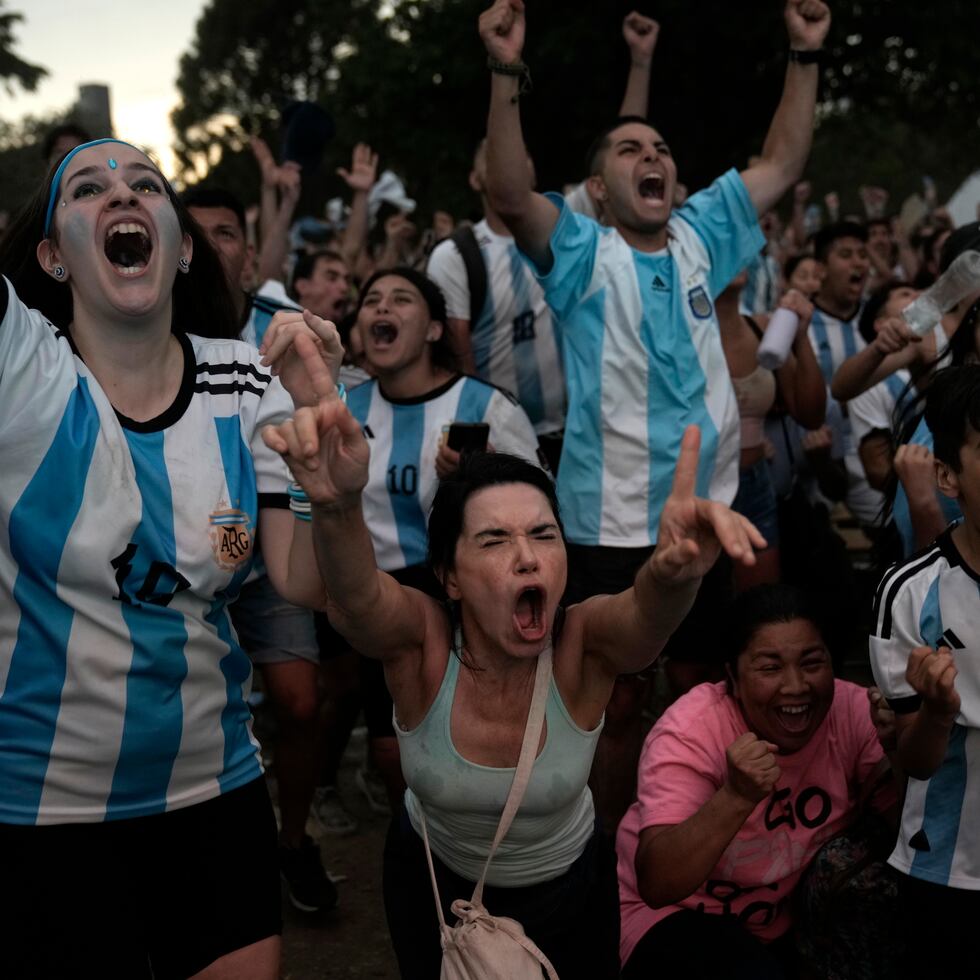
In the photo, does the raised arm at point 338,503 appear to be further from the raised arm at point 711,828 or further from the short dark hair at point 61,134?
the short dark hair at point 61,134

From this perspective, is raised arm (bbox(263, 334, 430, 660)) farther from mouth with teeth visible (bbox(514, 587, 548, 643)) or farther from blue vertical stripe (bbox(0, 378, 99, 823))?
blue vertical stripe (bbox(0, 378, 99, 823))

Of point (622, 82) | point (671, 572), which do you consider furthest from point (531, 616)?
point (622, 82)

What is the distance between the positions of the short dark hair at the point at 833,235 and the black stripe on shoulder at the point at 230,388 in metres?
4.64

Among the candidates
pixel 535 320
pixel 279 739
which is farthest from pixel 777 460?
pixel 279 739

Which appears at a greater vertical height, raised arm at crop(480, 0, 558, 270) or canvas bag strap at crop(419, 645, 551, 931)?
raised arm at crop(480, 0, 558, 270)

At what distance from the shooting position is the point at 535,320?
5395 millimetres

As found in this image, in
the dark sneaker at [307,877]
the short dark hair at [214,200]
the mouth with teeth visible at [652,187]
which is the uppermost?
the short dark hair at [214,200]

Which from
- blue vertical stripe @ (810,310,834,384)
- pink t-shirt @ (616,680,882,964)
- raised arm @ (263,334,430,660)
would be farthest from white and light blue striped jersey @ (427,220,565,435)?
raised arm @ (263,334,430,660)

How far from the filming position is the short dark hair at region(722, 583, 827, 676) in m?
3.44

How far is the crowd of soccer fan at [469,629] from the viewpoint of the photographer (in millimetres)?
2334

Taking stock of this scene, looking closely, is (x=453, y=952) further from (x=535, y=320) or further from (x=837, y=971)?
(x=535, y=320)

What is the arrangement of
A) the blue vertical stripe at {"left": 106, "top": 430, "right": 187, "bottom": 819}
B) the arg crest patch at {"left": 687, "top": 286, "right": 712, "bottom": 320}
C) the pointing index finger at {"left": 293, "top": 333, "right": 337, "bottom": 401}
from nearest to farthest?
the pointing index finger at {"left": 293, "top": 333, "right": 337, "bottom": 401} < the blue vertical stripe at {"left": 106, "top": 430, "right": 187, "bottom": 819} < the arg crest patch at {"left": 687, "top": 286, "right": 712, "bottom": 320}

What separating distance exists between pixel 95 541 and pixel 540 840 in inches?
43.7

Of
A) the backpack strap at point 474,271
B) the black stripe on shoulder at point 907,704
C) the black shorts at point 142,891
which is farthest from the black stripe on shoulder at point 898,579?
the backpack strap at point 474,271
